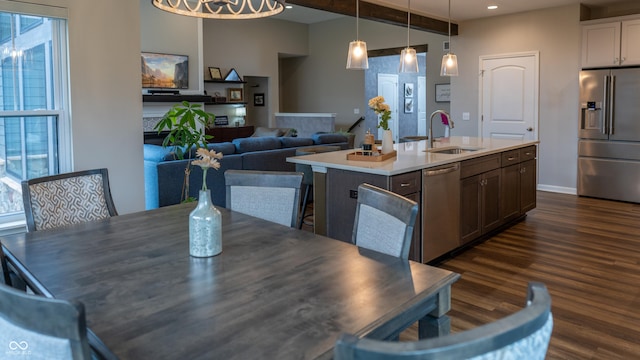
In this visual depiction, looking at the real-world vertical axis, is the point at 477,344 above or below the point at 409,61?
below

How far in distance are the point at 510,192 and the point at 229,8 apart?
3.69 m

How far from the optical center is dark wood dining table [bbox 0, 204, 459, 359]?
1.14 m

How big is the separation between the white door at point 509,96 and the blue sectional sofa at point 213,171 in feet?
10.4

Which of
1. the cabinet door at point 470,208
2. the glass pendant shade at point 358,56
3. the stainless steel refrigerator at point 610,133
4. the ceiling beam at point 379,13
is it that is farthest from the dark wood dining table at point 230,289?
the stainless steel refrigerator at point 610,133

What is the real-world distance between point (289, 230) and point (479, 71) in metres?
6.63

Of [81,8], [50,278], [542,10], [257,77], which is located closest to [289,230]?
[50,278]

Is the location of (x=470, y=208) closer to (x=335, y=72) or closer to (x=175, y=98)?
(x=175, y=98)

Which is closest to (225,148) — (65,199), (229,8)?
(65,199)

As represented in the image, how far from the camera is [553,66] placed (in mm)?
7062

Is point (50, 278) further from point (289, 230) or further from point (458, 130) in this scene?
point (458, 130)

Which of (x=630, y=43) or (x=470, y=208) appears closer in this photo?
(x=470, y=208)

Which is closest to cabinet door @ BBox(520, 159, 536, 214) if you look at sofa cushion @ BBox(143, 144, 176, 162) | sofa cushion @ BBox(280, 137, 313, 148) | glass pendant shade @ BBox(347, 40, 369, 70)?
glass pendant shade @ BBox(347, 40, 369, 70)

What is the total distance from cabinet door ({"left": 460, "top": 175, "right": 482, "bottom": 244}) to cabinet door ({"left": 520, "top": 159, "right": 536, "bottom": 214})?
1.13 metres

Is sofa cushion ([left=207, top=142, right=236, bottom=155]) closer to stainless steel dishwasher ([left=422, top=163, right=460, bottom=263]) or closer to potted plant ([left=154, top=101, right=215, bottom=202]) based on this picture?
potted plant ([left=154, top=101, right=215, bottom=202])
